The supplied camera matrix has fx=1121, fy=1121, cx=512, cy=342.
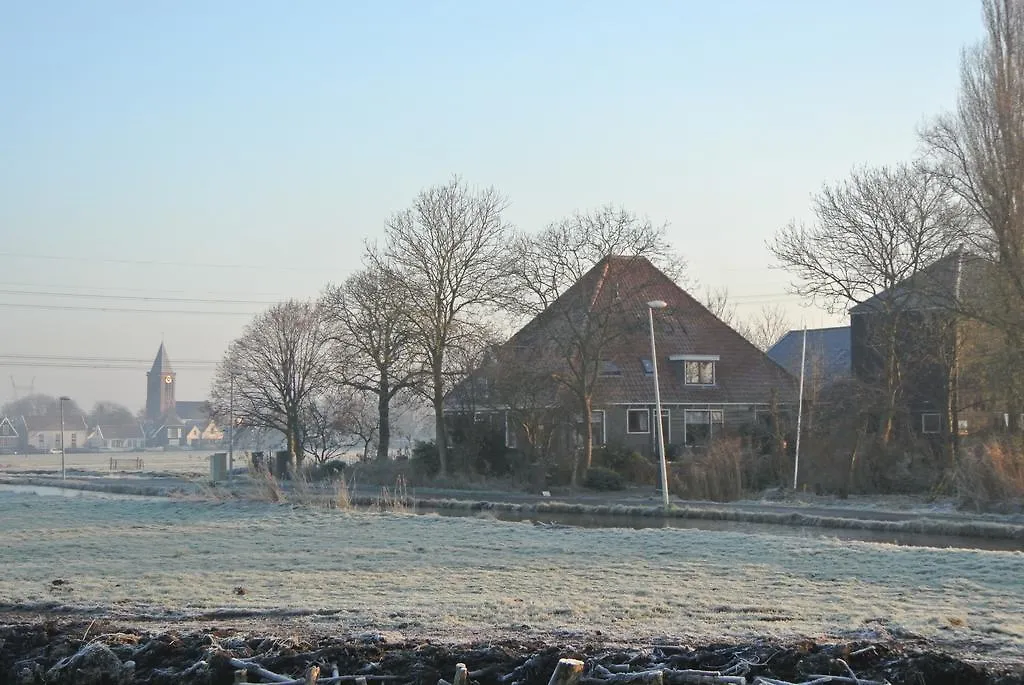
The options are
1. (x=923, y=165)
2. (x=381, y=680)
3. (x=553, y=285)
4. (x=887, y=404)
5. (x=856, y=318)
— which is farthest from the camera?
(x=856, y=318)

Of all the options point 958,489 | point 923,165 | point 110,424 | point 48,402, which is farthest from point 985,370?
point 48,402

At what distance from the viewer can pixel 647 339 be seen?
48438 mm

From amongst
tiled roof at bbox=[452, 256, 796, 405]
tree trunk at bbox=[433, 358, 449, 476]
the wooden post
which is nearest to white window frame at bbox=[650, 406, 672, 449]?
tiled roof at bbox=[452, 256, 796, 405]

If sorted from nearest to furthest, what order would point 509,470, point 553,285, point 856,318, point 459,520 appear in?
point 459,520, point 553,285, point 509,470, point 856,318

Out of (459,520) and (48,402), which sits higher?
(48,402)

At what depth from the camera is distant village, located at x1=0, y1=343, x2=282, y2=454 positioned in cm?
15112

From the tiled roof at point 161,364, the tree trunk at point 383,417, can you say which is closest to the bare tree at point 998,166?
the tree trunk at point 383,417

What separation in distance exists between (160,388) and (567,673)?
19243cm

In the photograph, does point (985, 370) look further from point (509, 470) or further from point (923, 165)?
point (509, 470)

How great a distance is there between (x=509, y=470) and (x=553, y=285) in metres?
8.02

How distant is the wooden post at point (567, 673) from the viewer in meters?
7.89

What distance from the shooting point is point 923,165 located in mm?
34938

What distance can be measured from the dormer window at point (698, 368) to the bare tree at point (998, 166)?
16462 millimetres

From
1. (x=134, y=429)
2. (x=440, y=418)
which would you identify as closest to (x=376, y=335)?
(x=440, y=418)
